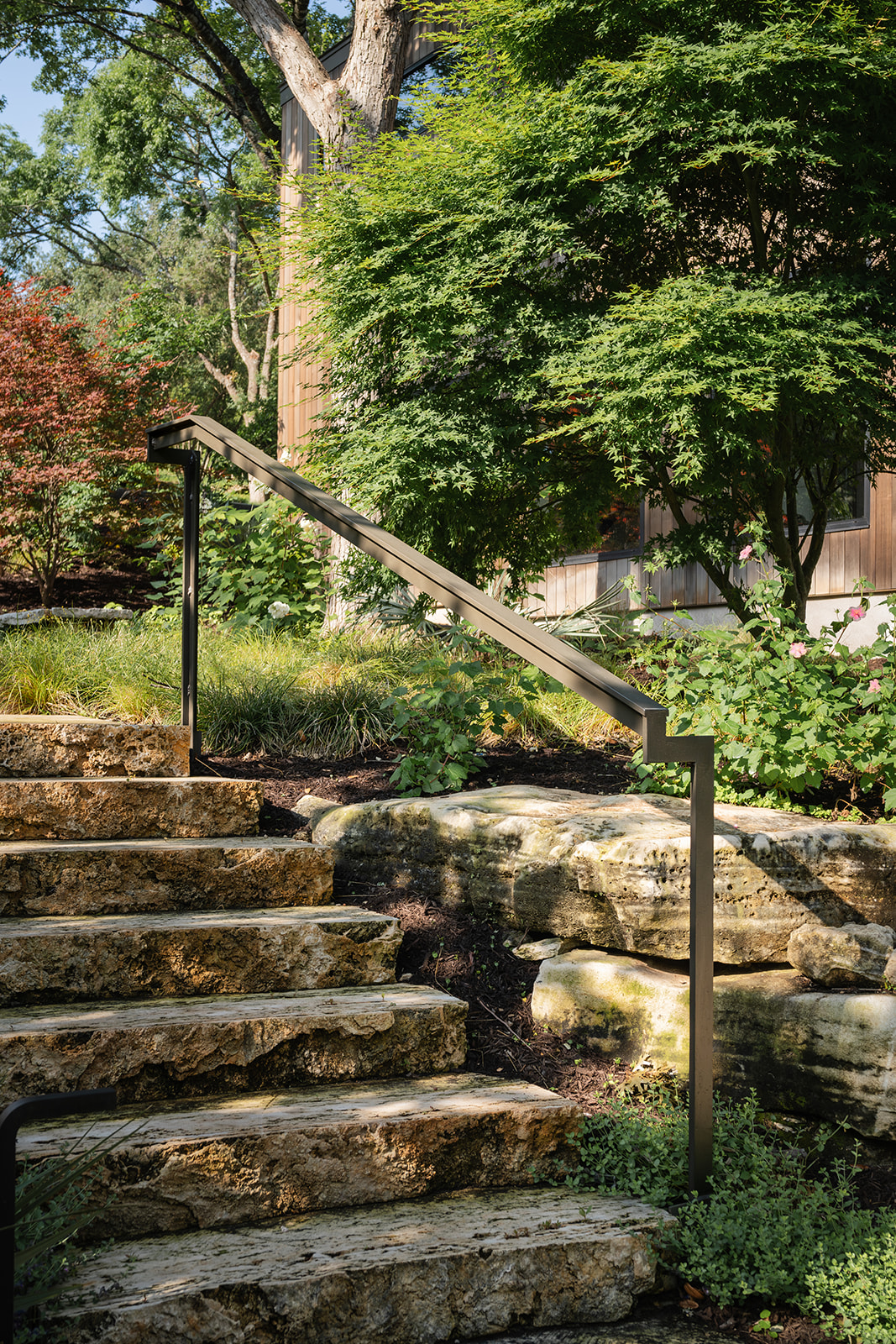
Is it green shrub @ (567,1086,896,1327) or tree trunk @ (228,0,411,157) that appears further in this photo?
tree trunk @ (228,0,411,157)

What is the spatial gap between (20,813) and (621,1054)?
1.76 metres

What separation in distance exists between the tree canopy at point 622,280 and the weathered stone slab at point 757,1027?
7.69 feet

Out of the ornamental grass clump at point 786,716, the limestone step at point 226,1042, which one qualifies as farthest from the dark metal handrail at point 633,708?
the ornamental grass clump at point 786,716

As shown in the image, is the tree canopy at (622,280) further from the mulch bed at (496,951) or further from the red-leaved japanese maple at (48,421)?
the red-leaved japanese maple at (48,421)

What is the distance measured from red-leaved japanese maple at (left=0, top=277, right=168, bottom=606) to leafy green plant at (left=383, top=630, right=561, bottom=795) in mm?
5445

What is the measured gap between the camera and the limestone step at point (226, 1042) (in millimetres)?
2025

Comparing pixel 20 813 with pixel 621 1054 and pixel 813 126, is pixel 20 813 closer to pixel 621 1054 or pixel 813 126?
pixel 621 1054

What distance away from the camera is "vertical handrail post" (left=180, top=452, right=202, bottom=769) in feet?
12.0

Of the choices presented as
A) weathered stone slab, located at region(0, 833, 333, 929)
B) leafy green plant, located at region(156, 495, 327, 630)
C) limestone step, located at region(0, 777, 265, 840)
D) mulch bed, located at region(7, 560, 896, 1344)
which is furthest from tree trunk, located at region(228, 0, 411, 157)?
weathered stone slab, located at region(0, 833, 333, 929)

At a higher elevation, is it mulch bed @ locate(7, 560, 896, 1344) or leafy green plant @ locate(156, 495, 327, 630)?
leafy green plant @ locate(156, 495, 327, 630)

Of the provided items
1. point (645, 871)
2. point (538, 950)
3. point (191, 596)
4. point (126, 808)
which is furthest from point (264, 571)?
point (645, 871)

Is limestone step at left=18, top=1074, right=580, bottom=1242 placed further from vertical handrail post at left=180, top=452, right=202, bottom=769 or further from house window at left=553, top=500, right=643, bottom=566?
house window at left=553, top=500, right=643, bottom=566

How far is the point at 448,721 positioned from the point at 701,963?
219cm

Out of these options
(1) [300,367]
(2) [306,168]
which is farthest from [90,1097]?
(2) [306,168]
